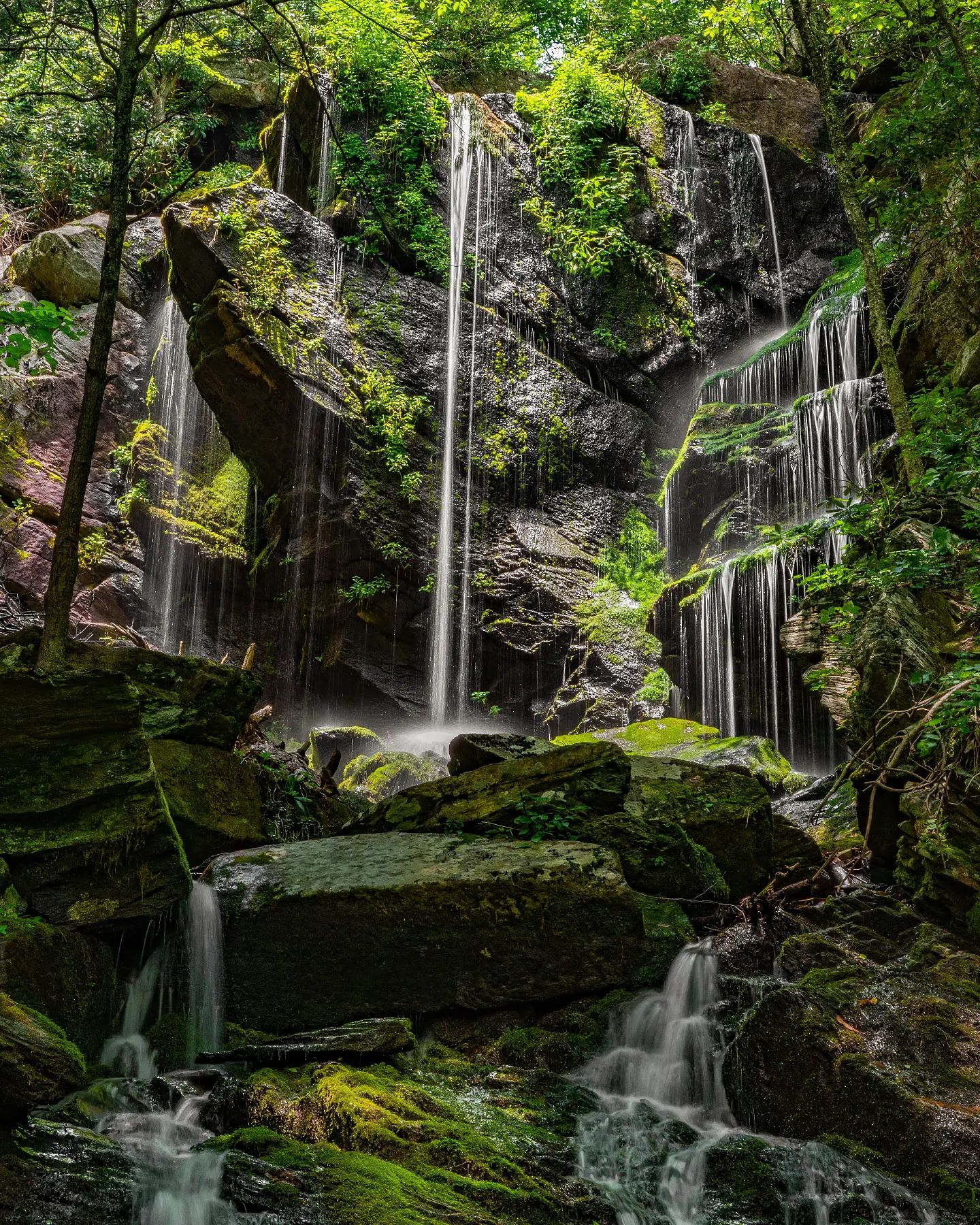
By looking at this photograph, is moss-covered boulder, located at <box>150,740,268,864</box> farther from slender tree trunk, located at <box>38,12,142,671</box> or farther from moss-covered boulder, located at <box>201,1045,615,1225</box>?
moss-covered boulder, located at <box>201,1045,615,1225</box>

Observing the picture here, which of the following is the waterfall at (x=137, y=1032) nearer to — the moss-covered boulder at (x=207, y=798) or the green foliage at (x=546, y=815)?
the moss-covered boulder at (x=207, y=798)

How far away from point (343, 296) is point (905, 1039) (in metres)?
15.5

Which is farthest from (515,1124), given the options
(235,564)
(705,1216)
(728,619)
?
(235,564)

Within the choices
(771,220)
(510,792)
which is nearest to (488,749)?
(510,792)

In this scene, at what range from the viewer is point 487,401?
17391 mm

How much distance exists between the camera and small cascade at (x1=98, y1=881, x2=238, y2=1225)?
349 centimetres

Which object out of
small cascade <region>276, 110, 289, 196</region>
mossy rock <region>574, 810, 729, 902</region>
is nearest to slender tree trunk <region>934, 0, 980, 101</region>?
mossy rock <region>574, 810, 729, 902</region>

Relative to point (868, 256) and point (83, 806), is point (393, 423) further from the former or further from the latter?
point (83, 806)

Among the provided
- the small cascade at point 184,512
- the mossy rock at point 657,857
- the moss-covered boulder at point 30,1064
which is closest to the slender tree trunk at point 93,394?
the moss-covered boulder at point 30,1064

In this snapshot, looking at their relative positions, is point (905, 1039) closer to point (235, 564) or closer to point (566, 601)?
point (566, 601)

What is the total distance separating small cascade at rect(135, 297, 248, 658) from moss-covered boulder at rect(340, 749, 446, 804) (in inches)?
222

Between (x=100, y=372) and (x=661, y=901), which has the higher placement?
(x=100, y=372)

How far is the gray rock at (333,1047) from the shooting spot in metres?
4.62

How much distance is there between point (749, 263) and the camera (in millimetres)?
19391
